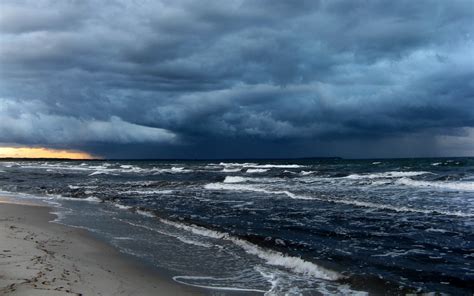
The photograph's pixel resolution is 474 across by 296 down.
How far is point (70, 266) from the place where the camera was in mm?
8344

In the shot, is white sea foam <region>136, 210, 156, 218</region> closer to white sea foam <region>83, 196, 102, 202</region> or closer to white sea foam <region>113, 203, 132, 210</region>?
white sea foam <region>113, 203, 132, 210</region>

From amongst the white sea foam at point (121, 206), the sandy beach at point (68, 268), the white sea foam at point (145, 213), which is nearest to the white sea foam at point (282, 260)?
the sandy beach at point (68, 268)

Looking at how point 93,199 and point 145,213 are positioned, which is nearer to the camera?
point 145,213

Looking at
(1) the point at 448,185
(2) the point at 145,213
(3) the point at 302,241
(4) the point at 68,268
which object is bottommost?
(2) the point at 145,213

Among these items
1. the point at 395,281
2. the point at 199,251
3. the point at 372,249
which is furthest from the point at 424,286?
the point at 199,251

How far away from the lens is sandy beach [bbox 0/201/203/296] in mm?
6641

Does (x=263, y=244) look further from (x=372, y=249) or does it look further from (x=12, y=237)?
(x=12, y=237)

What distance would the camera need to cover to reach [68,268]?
26.6 ft

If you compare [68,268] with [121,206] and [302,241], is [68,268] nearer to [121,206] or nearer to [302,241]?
[302,241]

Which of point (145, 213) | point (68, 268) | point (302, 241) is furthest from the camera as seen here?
point (145, 213)

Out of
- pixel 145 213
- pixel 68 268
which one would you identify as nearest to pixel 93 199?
pixel 145 213

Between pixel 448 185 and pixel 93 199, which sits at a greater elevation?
pixel 448 185

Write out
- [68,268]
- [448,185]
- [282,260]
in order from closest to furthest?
[68,268] < [282,260] < [448,185]

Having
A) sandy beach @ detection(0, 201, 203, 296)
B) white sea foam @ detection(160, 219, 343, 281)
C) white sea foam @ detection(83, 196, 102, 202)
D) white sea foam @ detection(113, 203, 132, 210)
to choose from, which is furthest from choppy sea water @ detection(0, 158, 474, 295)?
white sea foam @ detection(83, 196, 102, 202)
